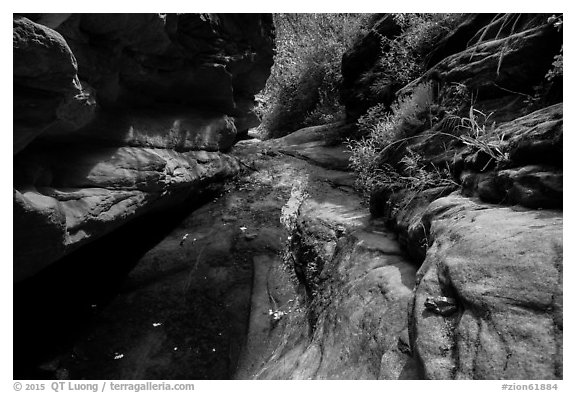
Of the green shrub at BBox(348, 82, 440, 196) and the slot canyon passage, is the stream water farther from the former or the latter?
the green shrub at BBox(348, 82, 440, 196)

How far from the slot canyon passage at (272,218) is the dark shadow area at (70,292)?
0.03 metres

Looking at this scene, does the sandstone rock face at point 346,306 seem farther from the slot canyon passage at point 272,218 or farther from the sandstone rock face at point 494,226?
the sandstone rock face at point 494,226

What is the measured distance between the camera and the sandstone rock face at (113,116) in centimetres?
317

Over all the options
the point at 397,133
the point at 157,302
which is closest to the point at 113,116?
the point at 157,302

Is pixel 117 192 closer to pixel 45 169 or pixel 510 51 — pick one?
pixel 45 169

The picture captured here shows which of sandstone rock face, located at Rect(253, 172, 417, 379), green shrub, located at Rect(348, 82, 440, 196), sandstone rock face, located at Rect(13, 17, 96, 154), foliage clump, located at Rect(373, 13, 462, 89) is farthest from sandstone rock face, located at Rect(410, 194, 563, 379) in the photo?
foliage clump, located at Rect(373, 13, 462, 89)

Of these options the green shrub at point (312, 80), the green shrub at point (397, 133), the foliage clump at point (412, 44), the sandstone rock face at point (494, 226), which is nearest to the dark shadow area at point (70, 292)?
the green shrub at point (397, 133)

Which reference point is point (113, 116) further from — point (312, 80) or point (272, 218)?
point (312, 80)

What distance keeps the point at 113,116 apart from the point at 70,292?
8.34 feet

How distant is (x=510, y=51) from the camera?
3863 millimetres

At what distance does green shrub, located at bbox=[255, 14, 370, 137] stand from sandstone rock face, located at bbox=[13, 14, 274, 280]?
12.9 ft

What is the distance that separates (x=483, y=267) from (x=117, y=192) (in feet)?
14.4

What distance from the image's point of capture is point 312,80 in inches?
496

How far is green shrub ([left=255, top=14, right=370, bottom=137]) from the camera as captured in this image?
38.7 ft
